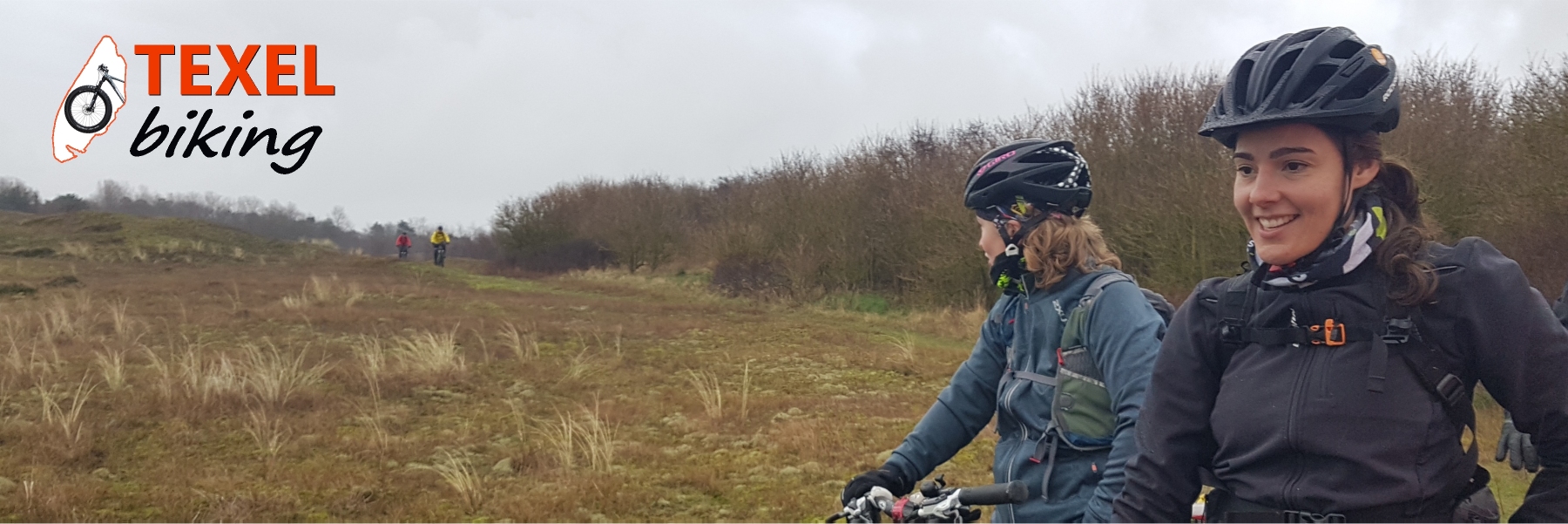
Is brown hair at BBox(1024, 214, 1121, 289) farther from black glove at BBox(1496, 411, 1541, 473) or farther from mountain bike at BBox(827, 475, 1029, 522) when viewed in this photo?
black glove at BBox(1496, 411, 1541, 473)

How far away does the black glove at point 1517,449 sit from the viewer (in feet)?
4.98

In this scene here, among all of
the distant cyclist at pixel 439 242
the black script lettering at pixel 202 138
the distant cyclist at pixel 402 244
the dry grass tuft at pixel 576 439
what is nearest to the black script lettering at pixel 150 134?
the black script lettering at pixel 202 138

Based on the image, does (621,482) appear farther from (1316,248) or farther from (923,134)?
(923,134)

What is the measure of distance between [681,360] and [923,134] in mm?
14181

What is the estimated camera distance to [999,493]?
1.85 metres

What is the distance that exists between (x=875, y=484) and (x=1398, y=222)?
1.18 metres

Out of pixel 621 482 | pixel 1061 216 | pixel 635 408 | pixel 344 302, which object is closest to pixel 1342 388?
pixel 1061 216

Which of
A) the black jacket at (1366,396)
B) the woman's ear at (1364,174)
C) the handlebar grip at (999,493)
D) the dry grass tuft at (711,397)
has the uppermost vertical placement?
the woman's ear at (1364,174)

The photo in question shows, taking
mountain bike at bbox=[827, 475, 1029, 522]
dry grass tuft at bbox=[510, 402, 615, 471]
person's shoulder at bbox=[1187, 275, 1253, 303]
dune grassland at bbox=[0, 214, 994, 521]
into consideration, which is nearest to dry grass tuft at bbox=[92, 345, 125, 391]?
dune grassland at bbox=[0, 214, 994, 521]

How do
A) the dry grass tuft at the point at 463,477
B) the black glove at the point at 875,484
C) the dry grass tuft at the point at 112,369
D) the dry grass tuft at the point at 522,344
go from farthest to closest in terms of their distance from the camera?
1. the dry grass tuft at the point at 522,344
2. the dry grass tuft at the point at 112,369
3. the dry grass tuft at the point at 463,477
4. the black glove at the point at 875,484

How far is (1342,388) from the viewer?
1.44 m

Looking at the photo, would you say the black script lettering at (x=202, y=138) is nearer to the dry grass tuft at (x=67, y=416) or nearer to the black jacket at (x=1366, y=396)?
the dry grass tuft at (x=67, y=416)

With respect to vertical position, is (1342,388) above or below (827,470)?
above

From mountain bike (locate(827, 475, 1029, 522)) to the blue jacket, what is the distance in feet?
0.59
